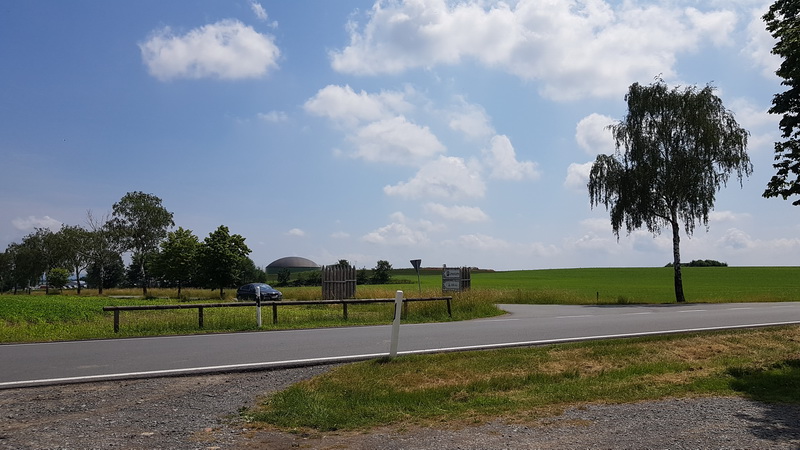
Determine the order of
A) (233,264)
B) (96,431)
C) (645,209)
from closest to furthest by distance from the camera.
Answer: (96,431) < (645,209) < (233,264)

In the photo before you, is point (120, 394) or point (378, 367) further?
point (378, 367)

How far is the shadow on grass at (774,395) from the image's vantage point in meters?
5.76

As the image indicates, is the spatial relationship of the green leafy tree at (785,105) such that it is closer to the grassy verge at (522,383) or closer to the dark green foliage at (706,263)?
the grassy verge at (522,383)

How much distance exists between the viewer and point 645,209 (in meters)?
35.8

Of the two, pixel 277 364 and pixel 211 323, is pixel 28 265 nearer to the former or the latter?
pixel 211 323

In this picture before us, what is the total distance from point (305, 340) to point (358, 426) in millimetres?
7184

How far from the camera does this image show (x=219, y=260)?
178 feet

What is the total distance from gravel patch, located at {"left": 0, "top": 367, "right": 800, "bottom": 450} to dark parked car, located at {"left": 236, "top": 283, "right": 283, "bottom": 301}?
34.9 metres

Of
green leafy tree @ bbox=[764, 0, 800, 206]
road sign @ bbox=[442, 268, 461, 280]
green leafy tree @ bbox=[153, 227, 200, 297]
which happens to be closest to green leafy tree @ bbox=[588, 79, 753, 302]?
road sign @ bbox=[442, 268, 461, 280]

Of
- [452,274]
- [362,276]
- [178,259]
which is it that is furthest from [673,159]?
[362,276]

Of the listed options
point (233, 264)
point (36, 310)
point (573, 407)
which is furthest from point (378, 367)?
point (233, 264)

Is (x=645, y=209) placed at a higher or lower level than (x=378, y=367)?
higher

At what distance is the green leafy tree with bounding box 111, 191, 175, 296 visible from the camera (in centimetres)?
7625

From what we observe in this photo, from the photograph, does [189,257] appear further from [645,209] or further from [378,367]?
[378,367]
